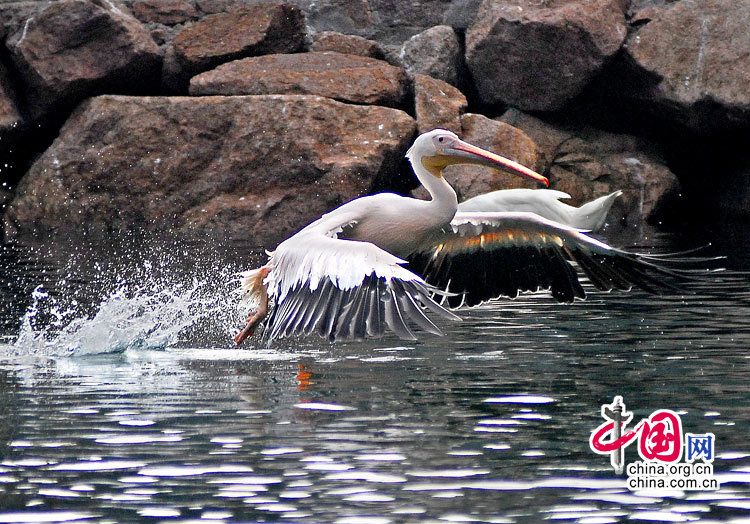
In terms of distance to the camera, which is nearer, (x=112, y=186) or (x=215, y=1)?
(x=112, y=186)

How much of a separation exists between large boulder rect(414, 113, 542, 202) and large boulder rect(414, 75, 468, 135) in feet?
0.52

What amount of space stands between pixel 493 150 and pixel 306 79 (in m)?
2.07

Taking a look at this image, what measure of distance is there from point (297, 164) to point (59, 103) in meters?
2.83

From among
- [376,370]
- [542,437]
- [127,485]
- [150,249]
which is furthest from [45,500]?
[150,249]

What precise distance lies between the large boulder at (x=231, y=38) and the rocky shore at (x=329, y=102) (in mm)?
18

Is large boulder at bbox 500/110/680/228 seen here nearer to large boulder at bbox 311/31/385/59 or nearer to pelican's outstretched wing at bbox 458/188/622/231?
large boulder at bbox 311/31/385/59

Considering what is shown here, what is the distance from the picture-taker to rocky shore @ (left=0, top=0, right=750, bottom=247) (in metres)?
14.3

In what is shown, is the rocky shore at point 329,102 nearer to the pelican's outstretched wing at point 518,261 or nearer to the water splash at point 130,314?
the water splash at point 130,314

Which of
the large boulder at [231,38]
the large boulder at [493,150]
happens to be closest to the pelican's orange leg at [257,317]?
the large boulder at [493,150]

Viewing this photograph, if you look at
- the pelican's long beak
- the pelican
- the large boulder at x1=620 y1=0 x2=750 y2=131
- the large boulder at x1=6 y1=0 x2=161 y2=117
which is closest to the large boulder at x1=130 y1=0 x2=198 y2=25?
the large boulder at x1=6 y1=0 x2=161 y2=117

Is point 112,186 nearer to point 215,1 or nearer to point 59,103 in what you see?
point 59,103

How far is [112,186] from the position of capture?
573 inches

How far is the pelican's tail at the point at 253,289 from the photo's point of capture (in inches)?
292

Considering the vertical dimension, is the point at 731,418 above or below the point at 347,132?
below
